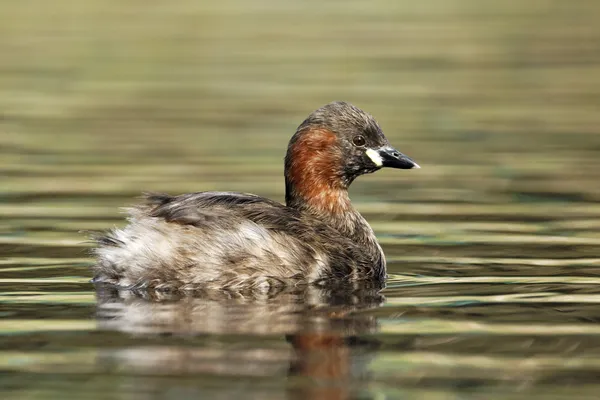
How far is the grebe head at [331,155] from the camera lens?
1015 centimetres

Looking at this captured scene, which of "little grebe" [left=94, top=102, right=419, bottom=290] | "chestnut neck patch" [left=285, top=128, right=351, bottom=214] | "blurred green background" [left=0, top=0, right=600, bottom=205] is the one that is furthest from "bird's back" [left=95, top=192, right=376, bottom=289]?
"blurred green background" [left=0, top=0, right=600, bottom=205]

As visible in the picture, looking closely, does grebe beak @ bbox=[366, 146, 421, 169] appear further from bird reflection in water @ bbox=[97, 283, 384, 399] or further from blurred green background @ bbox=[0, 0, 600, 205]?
blurred green background @ bbox=[0, 0, 600, 205]

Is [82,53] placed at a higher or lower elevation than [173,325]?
higher

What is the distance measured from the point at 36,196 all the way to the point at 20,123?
6116 mm

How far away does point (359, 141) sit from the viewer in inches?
405

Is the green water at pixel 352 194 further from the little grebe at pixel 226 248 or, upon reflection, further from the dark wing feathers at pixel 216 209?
the dark wing feathers at pixel 216 209

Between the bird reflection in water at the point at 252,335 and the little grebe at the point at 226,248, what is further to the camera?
the little grebe at the point at 226,248

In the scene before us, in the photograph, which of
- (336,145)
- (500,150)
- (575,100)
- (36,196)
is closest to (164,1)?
(575,100)

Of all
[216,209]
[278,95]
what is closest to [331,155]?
[216,209]

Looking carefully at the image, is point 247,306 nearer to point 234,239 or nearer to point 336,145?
point 234,239

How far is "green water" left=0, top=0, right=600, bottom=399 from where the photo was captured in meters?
7.14

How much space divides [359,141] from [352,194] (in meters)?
3.26

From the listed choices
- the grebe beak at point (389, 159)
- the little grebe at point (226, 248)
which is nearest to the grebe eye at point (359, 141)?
the grebe beak at point (389, 159)

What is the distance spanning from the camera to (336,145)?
1017 centimetres
